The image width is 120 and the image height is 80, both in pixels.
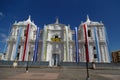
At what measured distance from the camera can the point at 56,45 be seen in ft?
111

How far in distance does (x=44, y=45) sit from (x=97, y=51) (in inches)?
594

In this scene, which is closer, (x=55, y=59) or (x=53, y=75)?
(x=53, y=75)

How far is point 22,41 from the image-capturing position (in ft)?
113

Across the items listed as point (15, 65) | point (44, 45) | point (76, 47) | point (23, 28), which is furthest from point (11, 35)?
point (76, 47)

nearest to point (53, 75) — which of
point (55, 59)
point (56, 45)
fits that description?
point (55, 59)

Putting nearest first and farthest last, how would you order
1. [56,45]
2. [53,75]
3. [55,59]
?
[53,75], [55,59], [56,45]

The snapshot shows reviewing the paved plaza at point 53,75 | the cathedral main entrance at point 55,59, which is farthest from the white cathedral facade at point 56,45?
the paved plaza at point 53,75

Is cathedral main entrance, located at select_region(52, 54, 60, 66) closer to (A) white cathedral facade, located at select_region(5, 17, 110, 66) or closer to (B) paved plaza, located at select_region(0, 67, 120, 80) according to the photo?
(A) white cathedral facade, located at select_region(5, 17, 110, 66)

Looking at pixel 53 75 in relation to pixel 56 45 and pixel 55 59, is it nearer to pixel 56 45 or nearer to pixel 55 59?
pixel 55 59

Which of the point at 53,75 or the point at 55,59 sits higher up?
the point at 55,59

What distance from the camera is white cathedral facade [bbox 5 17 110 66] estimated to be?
31688 millimetres

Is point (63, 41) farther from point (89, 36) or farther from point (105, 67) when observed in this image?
point (105, 67)

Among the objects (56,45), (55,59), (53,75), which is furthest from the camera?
(56,45)

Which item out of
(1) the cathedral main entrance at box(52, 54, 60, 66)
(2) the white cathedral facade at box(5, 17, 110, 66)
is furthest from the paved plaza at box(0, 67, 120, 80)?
(1) the cathedral main entrance at box(52, 54, 60, 66)
